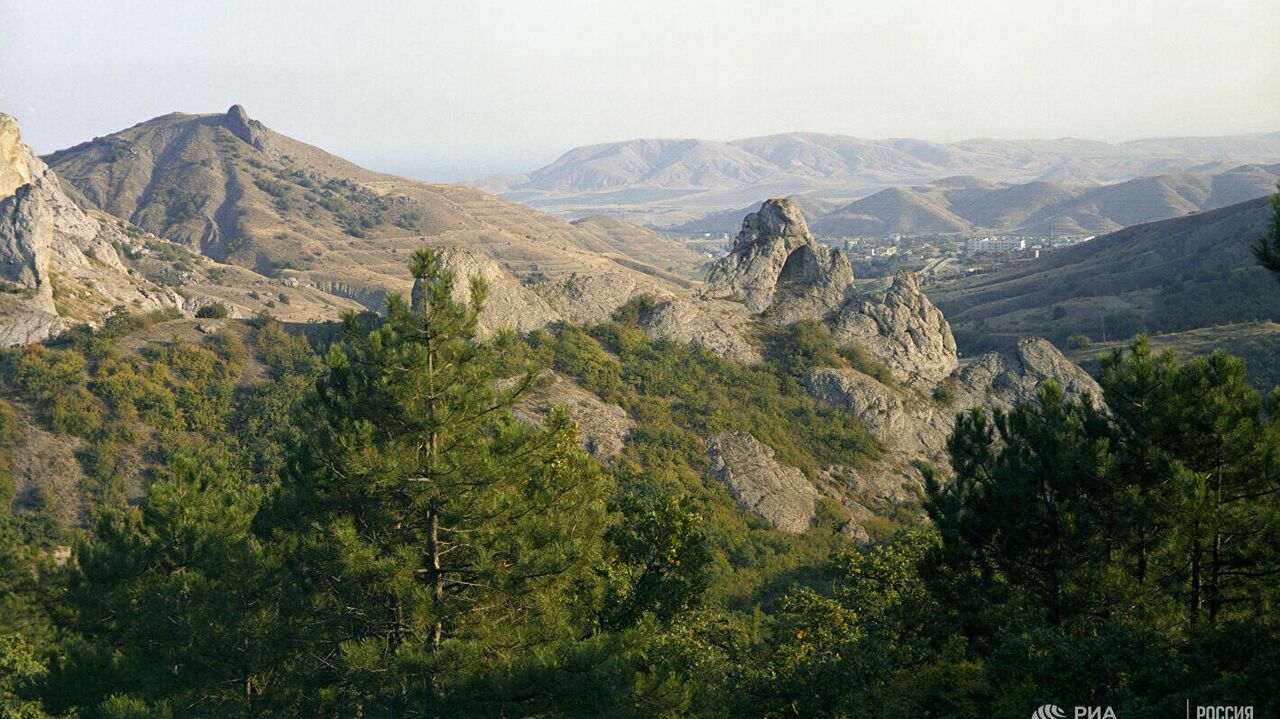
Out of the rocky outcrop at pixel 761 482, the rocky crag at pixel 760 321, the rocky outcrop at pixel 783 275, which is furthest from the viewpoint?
the rocky outcrop at pixel 783 275

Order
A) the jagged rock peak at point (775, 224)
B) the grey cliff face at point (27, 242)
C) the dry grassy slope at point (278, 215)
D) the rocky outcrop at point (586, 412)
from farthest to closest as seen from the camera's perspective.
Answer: the dry grassy slope at point (278, 215) < the grey cliff face at point (27, 242) < the jagged rock peak at point (775, 224) < the rocky outcrop at point (586, 412)

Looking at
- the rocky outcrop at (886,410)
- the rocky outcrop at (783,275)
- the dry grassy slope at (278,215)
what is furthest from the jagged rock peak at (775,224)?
the dry grassy slope at (278,215)

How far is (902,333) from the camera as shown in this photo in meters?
49.6

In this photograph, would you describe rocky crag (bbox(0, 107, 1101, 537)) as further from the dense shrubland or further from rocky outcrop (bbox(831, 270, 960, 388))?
the dense shrubland

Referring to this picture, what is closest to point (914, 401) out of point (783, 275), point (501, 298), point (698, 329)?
point (783, 275)

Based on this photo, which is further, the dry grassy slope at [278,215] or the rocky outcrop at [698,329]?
the dry grassy slope at [278,215]

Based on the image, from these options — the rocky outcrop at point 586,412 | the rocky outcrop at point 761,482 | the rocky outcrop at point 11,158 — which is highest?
the rocky outcrop at point 11,158

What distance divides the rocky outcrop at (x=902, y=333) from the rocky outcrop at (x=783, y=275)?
1769 mm

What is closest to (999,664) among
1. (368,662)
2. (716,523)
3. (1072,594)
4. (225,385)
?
(1072,594)

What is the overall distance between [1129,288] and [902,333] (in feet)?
339

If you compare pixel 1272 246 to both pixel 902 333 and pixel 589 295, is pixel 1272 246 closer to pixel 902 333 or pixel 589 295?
pixel 902 333

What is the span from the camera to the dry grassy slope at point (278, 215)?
148 metres

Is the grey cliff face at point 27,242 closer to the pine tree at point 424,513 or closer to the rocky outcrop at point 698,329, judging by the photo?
the rocky outcrop at point 698,329

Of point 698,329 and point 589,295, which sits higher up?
point 589,295
